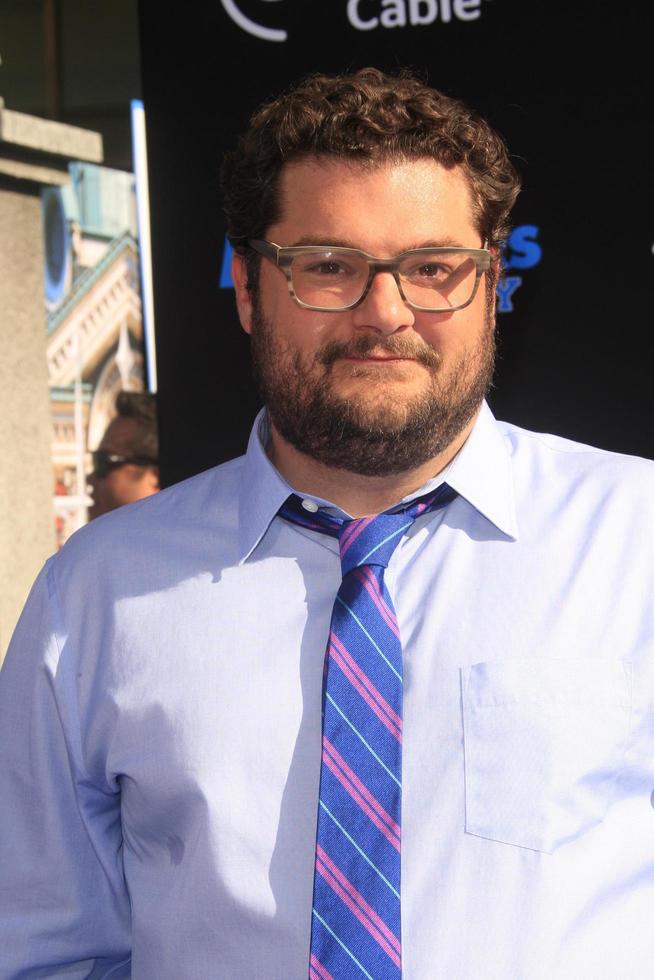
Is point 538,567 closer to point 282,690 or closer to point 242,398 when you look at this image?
point 282,690

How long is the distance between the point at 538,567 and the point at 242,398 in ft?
3.88

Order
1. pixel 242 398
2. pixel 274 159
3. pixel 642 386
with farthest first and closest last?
pixel 242 398, pixel 642 386, pixel 274 159

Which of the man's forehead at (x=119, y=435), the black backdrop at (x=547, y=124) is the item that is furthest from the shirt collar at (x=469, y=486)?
the man's forehead at (x=119, y=435)

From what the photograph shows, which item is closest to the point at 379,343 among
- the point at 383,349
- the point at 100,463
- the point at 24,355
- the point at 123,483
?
the point at 383,349

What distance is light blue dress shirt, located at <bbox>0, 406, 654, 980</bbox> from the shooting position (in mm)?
1352

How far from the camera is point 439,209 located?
5.07ft

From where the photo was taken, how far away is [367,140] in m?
1.55

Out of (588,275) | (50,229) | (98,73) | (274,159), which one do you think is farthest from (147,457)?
(274,159)

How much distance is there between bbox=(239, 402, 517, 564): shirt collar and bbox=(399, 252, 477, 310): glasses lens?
0.59 ft

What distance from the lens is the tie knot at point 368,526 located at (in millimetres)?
1491

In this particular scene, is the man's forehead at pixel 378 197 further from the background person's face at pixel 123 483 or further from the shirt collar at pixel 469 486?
the background person's face at pixel 123 483

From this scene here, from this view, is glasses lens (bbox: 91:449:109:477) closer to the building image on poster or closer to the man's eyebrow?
the building image on poster

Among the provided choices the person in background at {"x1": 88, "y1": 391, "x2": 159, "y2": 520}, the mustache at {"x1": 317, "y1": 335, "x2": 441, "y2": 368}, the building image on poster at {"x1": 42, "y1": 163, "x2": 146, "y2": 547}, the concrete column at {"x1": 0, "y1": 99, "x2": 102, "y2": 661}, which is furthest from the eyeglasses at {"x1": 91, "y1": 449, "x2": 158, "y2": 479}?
the mustache at {"x1": 317, "y1": 335, "x2": 441, "y2": 368}

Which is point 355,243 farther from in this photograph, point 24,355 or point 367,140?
point 24,355
